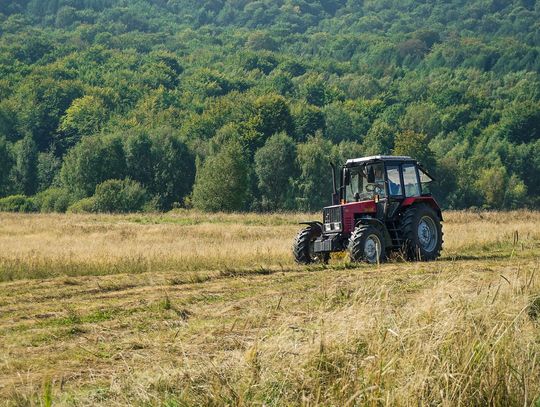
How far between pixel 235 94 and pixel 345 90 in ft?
70.6

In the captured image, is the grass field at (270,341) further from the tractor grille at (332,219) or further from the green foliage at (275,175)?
the green foliage at (275,175)

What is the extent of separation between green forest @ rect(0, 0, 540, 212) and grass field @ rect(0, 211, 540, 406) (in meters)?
46.5

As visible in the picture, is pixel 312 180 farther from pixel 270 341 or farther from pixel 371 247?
pixel 270 341

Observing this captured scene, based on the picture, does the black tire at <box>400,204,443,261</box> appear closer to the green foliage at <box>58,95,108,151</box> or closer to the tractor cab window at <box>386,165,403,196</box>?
the tractor cab window at <box>386,165,403,196</box>

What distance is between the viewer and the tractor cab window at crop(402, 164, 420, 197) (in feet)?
65.4

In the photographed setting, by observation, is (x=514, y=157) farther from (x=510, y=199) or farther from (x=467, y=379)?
(x=467, y=379)

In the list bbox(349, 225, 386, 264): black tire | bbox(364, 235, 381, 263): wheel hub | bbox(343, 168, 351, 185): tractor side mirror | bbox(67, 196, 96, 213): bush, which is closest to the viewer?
bbox(349, 225, 386, 264): black tire

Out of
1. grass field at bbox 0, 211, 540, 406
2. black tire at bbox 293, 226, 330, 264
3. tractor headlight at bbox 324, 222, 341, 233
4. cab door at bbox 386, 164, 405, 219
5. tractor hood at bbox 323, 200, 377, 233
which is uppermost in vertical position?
cab door at bbox 386, 164, 405, 219

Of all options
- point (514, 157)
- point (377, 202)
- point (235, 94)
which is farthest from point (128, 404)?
point (235, 94)

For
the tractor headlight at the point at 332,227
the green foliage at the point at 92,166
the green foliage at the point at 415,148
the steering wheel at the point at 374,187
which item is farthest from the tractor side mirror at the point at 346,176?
the green foliage at the point at 415,148

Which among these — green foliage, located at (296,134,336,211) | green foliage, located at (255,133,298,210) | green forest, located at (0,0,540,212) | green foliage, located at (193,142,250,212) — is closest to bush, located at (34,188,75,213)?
green forest, located at (0,0,540,212)

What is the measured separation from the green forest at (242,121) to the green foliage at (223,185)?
0.30 feet

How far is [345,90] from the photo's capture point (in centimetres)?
14762

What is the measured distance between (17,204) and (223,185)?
21.9 metres
